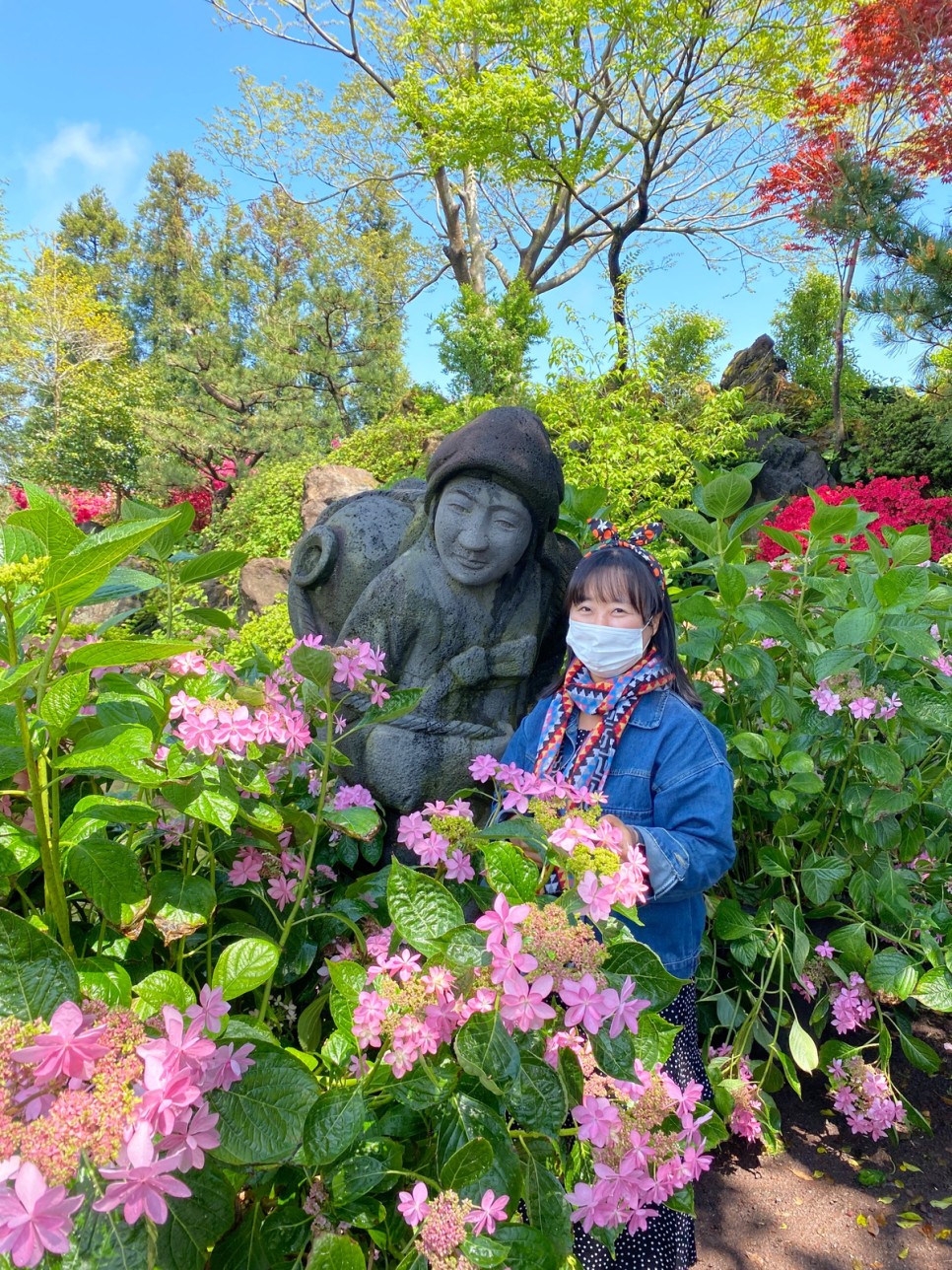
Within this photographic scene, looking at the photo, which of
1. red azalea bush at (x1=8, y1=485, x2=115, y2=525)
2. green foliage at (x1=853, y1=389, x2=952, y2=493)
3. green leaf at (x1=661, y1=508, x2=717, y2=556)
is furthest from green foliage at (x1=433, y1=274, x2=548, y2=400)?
green leaf at (x1=661, y1=508, x2=717, y2=556)

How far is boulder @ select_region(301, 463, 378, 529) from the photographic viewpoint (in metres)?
6.79

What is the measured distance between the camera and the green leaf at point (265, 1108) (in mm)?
586

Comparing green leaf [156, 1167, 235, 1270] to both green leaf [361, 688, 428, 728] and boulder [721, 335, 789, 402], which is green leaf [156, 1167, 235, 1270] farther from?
boulder [721, 335, 789, 402]

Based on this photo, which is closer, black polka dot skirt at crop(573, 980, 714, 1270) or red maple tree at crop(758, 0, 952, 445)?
black polka dot skirt at crop(573, 980, 714, 1270)

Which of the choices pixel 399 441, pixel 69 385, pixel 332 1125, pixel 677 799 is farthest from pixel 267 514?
pixel 69 385

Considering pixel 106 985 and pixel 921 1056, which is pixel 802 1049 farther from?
pixel 106 985

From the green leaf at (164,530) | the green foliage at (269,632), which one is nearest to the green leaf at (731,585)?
the green leaf at (164,530)

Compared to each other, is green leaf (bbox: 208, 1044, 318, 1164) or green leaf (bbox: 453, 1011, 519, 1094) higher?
green leaf (bbox: 453, 1011, 519, 1094)

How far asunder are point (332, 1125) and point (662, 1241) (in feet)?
3.43

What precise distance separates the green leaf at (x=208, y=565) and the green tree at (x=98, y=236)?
24256 mm

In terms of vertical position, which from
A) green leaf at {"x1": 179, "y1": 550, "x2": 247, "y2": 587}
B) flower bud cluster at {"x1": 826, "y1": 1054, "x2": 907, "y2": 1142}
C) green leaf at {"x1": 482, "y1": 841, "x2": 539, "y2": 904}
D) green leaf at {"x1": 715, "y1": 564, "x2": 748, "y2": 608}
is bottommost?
flower bud cluster at {"x1": 826, "y1": 1054, "x2": 907, "y2": 1142}

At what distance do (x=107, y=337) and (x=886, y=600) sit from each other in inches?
777

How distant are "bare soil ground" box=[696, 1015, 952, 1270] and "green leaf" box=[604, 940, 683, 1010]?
4.65 feet

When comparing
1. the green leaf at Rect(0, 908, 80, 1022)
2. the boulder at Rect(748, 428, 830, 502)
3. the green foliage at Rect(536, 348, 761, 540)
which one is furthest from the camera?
the boulder at Rect(748, 428, 830, 502)
